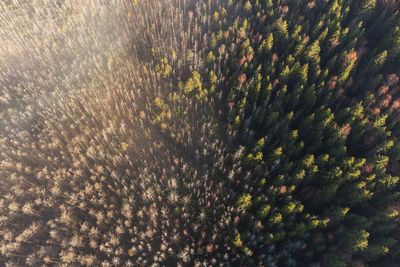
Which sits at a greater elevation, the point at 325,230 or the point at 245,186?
the point at 245,186

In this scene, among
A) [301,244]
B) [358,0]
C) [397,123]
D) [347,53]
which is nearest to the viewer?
[301,244]

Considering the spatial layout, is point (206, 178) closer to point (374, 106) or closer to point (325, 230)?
point (325, 230)

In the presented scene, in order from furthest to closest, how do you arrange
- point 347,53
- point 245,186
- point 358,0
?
point 358,0, point 347,53, point 245,186

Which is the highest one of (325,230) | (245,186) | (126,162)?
(126,162)

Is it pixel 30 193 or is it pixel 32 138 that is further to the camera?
pixel 32 138

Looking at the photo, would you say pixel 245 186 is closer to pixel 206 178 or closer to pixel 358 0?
pixel 206 178

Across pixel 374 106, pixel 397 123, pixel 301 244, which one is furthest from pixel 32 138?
pixel 397 123
